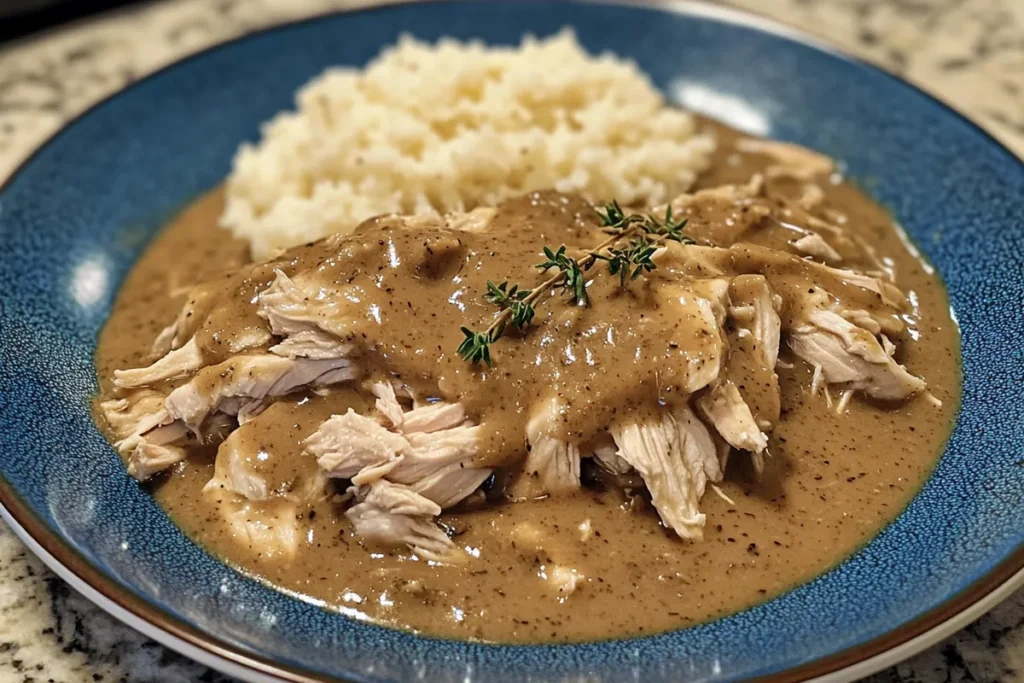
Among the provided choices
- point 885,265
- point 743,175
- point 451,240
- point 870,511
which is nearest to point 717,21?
point 743,175

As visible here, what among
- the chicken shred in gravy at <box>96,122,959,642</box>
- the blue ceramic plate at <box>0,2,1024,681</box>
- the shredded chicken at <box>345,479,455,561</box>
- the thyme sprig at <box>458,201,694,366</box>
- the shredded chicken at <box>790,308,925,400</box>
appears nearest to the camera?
the blue ceramic plate at <box>0,2,1024,681</box>

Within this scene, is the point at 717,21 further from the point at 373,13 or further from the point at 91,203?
the point at 91,203

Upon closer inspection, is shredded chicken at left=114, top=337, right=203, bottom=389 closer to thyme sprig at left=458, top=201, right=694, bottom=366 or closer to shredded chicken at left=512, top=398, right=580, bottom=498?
thyme sprig at left=458, top=201, right=694, bottom=366

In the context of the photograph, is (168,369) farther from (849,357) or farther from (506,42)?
(506,42)

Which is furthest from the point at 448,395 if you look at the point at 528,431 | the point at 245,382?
the point at 245,382

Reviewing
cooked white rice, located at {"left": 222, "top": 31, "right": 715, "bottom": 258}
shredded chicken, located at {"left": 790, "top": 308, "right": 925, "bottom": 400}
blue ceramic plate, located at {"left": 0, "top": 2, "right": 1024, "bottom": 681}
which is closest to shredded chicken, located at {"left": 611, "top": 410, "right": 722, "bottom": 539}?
blue ceramic plate, located at {"left": 0, "top": 2, "right": 1024, "bottom": 681}

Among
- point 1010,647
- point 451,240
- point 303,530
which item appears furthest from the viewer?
point 451,240
